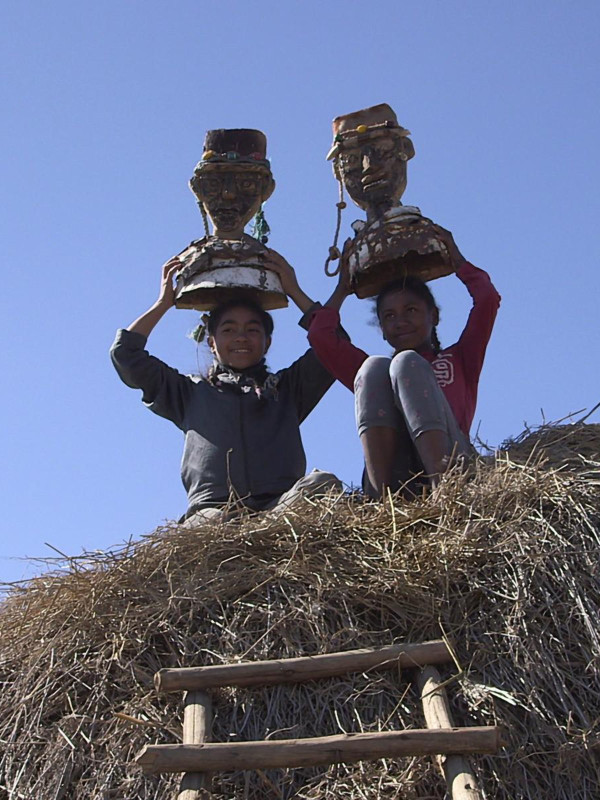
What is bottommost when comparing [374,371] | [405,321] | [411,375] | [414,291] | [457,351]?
[411,375]

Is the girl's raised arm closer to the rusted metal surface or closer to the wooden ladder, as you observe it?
the rusted metal surface

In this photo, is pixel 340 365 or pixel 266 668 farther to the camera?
pixel 340 365

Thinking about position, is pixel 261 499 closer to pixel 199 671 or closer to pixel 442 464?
pixel 442 464

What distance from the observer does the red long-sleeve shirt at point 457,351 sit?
15.1 feet

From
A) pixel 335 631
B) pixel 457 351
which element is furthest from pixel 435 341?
pixel 335 631

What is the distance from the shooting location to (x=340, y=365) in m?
4.64

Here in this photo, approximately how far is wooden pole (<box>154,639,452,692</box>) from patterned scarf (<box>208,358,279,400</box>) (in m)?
1.99

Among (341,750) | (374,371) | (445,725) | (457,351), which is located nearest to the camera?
(341,750)

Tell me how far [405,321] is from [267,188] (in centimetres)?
101

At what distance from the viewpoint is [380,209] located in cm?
504

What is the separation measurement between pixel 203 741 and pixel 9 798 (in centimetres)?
53

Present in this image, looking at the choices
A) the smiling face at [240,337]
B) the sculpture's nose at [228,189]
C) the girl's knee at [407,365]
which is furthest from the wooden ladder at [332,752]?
the sculpture's nose at [228,189]

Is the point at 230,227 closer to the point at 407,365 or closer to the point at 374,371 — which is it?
the point at 374,371

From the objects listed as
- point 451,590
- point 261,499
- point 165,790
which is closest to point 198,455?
point 261,499
